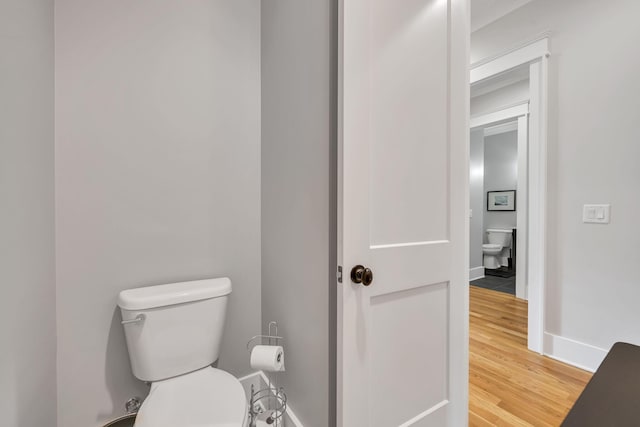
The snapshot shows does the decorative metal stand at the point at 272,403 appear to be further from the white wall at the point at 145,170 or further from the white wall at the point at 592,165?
the white wall at the point at 592,165

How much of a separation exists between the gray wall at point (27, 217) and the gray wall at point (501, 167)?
19.6ft

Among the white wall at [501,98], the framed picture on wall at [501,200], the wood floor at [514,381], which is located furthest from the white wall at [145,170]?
the framed picture on wall at [501,200]

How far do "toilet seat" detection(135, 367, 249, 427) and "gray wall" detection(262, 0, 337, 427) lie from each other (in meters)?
0.31

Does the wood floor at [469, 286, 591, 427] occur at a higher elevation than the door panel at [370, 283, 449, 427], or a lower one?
lower

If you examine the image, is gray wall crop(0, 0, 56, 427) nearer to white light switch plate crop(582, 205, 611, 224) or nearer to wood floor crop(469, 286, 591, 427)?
wood floor crop(469, 286, 591, 427)

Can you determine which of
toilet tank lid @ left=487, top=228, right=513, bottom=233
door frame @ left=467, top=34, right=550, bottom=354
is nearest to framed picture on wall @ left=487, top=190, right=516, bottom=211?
toilet tank lid @ left=487, top=228, right=513, bottom=233

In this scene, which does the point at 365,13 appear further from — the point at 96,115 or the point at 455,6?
the point at 96,115

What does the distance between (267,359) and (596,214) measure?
225 centimetres

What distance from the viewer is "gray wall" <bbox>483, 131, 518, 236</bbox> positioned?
16.8ft

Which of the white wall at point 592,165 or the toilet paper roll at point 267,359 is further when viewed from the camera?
the white wall at point 592,165

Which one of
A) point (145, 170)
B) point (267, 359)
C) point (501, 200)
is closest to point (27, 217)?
point (145, 170)

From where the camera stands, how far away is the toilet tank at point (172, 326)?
112 cm

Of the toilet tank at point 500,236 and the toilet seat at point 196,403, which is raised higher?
the toilet tank at point 500,236

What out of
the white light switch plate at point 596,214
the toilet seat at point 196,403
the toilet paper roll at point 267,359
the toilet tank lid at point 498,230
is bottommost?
the toilet seat at point 196,403
